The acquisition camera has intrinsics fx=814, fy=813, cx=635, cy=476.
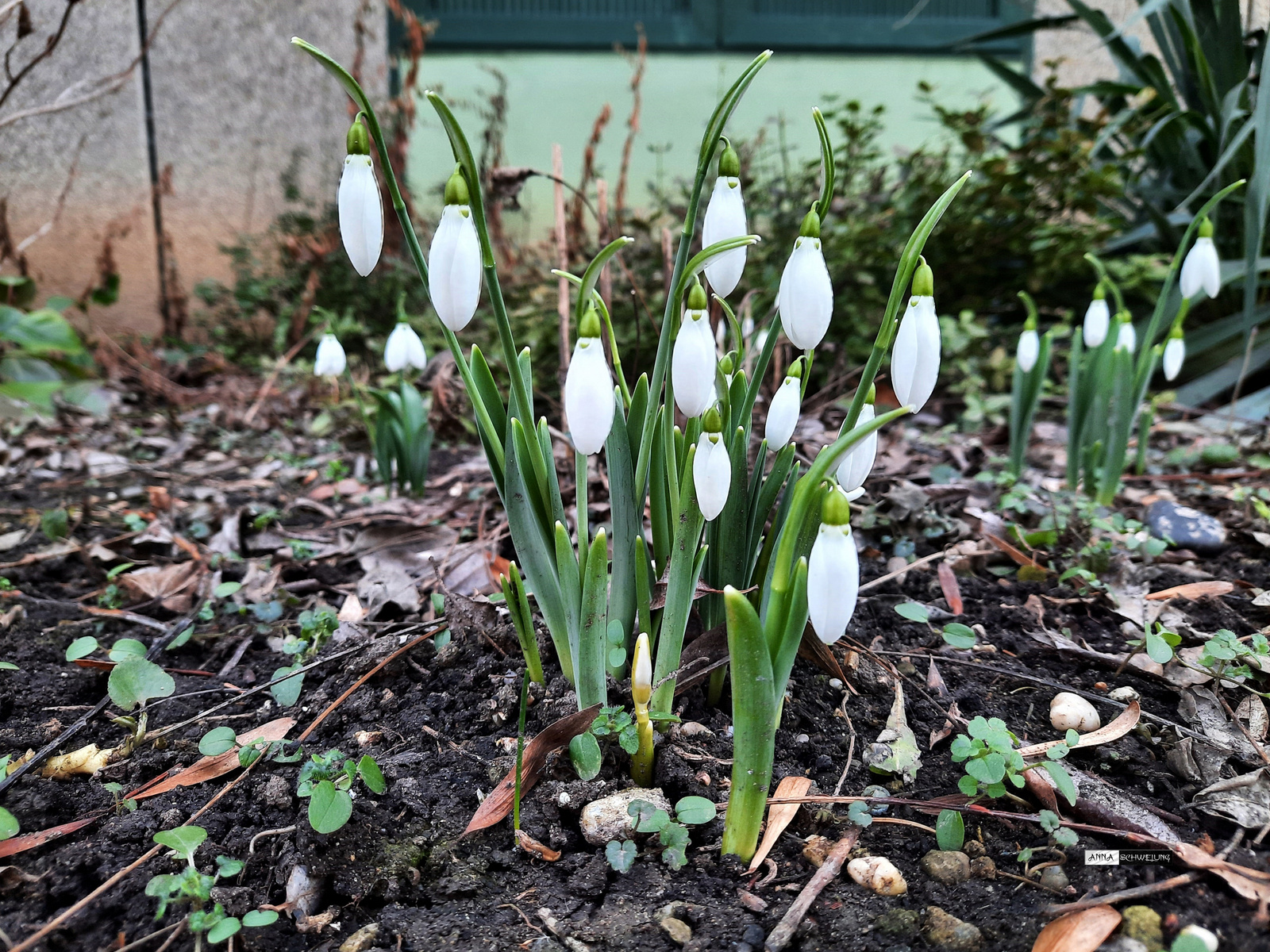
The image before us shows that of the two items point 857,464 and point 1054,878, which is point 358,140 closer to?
point 857,464

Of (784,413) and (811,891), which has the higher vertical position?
(784,413)

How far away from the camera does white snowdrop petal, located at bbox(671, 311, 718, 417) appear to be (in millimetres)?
919

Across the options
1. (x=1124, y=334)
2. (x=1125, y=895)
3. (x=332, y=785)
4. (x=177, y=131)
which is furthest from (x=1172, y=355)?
(x=177, y=131)

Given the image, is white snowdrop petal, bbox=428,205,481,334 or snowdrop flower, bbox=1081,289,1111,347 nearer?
white snowdrop petal, bbox=428,205,481,334

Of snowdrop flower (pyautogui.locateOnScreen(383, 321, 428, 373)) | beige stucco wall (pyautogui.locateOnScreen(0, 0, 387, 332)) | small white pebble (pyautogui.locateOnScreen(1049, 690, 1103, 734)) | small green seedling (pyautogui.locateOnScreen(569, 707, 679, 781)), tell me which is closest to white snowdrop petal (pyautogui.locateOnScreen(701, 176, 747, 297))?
small green seedling (pyautogui.locateOnScreen(569, 707, 679, 781))

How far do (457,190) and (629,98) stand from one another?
15.4 feet

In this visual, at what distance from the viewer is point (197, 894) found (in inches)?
34.1

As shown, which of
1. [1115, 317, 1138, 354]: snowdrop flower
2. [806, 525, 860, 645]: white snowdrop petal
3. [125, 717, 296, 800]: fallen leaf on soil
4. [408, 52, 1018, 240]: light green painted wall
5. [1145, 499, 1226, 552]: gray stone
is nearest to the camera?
[806, 525, 860, 645]: white snowdrop petal

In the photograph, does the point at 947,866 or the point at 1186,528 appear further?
the point at 1186,528

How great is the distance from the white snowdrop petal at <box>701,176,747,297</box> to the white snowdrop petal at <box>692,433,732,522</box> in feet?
→ 0.67

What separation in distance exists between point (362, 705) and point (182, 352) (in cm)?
392

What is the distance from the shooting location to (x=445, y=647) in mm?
1375

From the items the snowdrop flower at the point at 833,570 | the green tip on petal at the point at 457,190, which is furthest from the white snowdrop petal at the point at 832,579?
the green tip on petal at the point at 457,190

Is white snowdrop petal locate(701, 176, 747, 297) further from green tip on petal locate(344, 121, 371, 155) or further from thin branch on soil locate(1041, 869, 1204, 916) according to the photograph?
thin branch on soil locate(1041, 869, 1204, 916)
